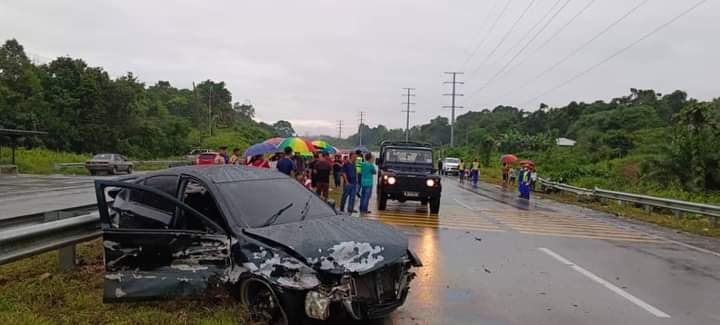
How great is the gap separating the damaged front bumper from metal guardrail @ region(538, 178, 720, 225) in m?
14.6

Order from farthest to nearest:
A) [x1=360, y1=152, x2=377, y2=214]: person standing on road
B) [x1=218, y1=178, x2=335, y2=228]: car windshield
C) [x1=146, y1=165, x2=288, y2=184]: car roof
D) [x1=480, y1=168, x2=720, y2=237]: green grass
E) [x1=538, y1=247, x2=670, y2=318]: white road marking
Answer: [x1=360, y1=152, x2=377, y2=214]: person standing on road < [x1=480, y1=168, x2=720, y2=237]: green grass < [x1=538, y1=247, x2=670, y2=318]: white road marking < [x1=146, y1=165, x2=288, y2=184]: car roof < [x1=218, y1=178, x2=335, y2=228]: car windshield

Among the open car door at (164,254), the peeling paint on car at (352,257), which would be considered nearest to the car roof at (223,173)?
the open car door at (164,254)

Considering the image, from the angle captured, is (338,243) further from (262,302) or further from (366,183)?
(366,183)

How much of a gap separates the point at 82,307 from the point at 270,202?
7.06 feet

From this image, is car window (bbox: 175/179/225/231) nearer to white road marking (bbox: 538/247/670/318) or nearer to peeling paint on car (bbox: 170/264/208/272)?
peeling paint on car (bbox: 170/264/208/272)

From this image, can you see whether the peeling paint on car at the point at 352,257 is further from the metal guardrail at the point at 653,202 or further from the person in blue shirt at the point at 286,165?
the metal guardrail at the point at 653,202

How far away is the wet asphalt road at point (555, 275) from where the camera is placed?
6137 millimetres

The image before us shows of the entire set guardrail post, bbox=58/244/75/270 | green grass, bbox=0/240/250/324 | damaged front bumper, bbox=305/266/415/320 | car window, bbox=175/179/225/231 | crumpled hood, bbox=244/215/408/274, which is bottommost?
green grass, bbox=0/240/250/324

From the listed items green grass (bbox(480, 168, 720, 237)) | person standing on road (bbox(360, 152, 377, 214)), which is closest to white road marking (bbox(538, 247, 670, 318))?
person standing on road (bbox(360, 152, 377, 214))

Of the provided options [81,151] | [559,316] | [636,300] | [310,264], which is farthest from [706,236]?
[81,151]

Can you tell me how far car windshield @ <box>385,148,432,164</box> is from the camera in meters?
19.0

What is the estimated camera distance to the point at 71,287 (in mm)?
6402

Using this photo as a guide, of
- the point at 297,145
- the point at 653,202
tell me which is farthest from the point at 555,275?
the point at 653,202

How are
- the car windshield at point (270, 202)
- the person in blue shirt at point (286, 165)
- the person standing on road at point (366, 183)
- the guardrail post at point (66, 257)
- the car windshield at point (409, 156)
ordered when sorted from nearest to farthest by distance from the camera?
the car windshield at point (270, 202)
the guardrail post at point (66, 257)
the person in blue shirt at point (286, 165)
the person standing on road at point (366, 183)
the car windshield at point (409, 156)
